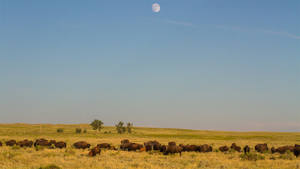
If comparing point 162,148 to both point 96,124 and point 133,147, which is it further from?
point 96,124

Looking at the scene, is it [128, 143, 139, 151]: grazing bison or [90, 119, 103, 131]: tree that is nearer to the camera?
[128, 143, 139, 151]: grazing bison

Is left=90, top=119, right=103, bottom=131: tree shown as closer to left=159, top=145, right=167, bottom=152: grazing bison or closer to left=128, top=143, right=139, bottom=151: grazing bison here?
left=128, top=143, right=139, bottom=151: grazing bison

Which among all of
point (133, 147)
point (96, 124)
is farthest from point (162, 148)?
point (96, 124)

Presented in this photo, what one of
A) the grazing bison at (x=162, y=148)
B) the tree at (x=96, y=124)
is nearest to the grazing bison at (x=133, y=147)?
the grazing bison at (x=162, y=148)

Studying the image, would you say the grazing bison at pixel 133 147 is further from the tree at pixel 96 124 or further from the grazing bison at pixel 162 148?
the tree at pixel 96 124

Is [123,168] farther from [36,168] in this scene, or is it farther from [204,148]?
[204,148]

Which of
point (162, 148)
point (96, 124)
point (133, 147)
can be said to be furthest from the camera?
point (96, 124)

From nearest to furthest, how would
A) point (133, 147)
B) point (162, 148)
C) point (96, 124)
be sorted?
point (162, 148), point (133, 147), point (96, 124)

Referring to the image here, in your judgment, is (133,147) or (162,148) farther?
(133,147)

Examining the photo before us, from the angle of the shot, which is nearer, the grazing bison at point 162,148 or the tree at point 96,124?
the grazing bison at point 162,148

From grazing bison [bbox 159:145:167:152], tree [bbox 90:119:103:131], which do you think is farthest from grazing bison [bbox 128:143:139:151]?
tree [bbox 90:119:103:131]

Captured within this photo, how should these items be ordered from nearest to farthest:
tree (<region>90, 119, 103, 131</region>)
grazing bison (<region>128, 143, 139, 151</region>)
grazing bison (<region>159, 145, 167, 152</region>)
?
1. grazing bison (<region>159, 145, 167, 152</region>)
2. grazing bison (<region>128, 143, 139, 151</region>)
3. tree (<region>90, 119, 103, 131</region>)

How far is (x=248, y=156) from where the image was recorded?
22.0m

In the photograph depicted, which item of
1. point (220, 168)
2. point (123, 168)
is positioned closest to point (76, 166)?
point (123, 168)
